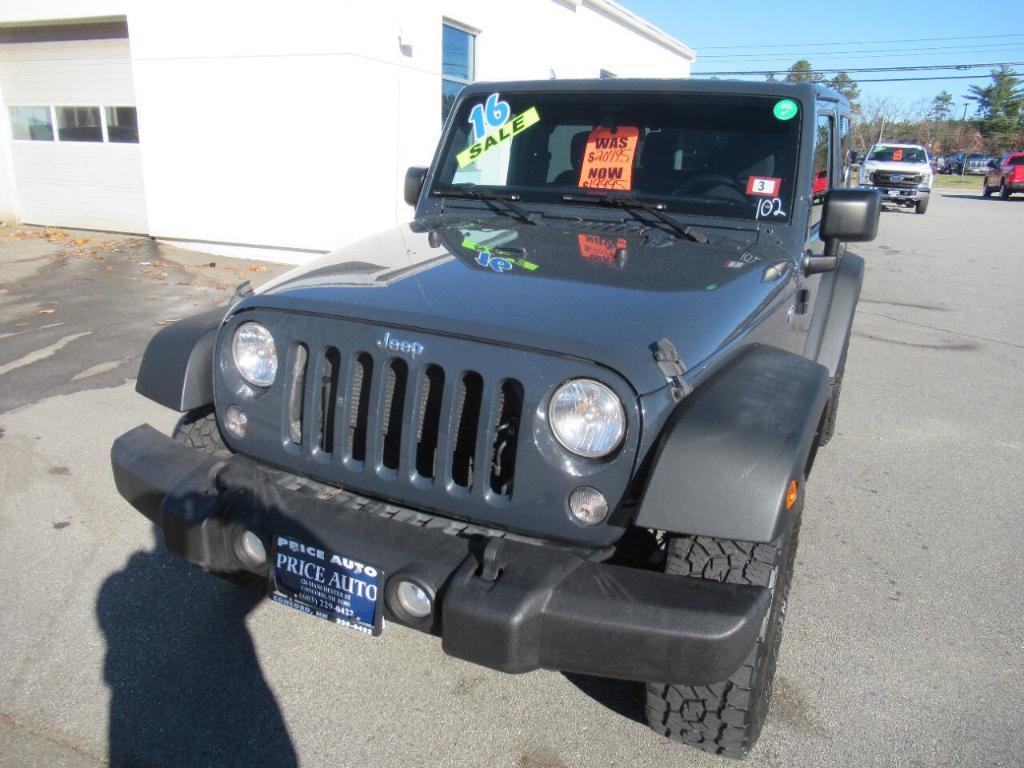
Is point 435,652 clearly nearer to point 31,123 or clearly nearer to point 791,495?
point 791,495

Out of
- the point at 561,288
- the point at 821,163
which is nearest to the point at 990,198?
the point at 821,163

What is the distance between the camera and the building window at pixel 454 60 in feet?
36.7

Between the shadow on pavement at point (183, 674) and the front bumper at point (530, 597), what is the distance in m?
0.59

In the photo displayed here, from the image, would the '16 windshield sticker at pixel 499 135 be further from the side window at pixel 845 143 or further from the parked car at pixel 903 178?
the parked car at pixel 903 178

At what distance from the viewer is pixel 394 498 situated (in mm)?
2305

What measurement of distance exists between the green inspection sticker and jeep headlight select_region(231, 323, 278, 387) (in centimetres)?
217

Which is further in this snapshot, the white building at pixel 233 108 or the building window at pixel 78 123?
the building window at pixel 78 123

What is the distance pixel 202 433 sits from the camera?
9.26ft

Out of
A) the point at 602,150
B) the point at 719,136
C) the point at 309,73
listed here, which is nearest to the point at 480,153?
the point at 602,150

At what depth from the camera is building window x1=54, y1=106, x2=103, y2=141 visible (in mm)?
11586

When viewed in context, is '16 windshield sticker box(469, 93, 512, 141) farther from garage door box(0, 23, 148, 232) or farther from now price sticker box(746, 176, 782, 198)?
garage door box(0, 23, 148, 232)

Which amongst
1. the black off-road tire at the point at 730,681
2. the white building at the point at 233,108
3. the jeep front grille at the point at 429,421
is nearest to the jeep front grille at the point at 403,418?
the jeep front grille at the point at 429,421

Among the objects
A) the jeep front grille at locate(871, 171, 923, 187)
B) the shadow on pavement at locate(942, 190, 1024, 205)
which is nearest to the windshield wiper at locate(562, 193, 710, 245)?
the jeep front grille at locate(871, 171, 923, 187)

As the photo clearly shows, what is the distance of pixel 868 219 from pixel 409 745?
2463 millimetres
